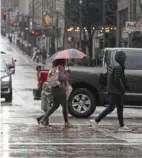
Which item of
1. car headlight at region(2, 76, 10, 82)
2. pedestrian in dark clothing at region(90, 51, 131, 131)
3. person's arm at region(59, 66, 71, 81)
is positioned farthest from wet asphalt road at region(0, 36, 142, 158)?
car headlight at region(2, 76, 10, 82)

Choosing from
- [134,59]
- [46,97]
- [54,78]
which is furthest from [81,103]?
[54,78]

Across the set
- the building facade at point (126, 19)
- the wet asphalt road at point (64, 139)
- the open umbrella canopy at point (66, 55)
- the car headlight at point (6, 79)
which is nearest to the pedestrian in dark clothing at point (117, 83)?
the wet asphalt road at point (64, 139)

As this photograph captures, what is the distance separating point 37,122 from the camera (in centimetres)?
1475

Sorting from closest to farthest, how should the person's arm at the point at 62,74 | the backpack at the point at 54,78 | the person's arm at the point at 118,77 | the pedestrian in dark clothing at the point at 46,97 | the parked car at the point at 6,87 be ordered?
the person's arm at the point at 118,77, the backpack at the point at 54,78, the person's arm at the point at 62,74, the pedestrian in dark clothing at the point at 46,97, the parked car at the point at 6,87

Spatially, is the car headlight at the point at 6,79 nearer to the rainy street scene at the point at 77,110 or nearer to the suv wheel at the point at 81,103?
the rainy street scene at the point at 77,110

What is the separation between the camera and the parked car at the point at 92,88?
15.9m

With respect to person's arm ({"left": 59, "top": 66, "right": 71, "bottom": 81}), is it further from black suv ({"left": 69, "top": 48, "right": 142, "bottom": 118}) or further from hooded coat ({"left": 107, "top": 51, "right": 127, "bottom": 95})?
black suv ({"left": 69, "top": 48, "right": 142, "bottom": 118})

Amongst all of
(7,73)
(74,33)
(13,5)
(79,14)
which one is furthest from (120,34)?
(13,5)

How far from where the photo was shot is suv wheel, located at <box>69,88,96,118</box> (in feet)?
52.4

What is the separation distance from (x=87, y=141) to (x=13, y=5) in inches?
6935

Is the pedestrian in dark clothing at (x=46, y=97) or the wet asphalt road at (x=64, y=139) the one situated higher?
the pedestrian in dark clothing at (x=46, y=97)

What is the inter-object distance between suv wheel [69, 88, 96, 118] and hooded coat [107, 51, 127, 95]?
2.59m

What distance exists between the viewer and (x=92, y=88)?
52.8 feet

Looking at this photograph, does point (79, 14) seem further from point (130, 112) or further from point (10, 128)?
point (10, 128)
